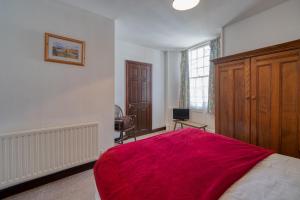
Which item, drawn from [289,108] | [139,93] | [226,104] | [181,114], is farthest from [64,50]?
[181,114]

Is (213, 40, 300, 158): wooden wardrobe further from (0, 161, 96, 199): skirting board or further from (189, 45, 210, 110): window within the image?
(0, 161, 96, 199): skirting board

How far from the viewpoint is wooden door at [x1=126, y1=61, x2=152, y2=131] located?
13.1ft

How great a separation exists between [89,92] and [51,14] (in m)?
1.14

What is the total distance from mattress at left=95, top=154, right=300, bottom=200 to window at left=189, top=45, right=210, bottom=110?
2.83 meters

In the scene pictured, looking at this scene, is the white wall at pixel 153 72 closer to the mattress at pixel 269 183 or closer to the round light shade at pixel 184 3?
the round light shade at pixel 184 3

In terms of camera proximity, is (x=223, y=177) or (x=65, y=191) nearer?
(x=223, y=177)

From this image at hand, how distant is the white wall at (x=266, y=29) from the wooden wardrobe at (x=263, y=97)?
0.59 metres

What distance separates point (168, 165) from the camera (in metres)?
1.14

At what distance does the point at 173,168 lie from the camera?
1.10 meters

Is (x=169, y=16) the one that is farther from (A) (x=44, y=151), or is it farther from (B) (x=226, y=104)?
(A) (x=44, y=151)

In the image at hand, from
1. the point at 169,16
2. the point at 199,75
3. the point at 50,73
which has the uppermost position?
the point at 169,16

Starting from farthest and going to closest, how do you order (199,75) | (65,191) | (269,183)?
(199,75) → (65,191) → (269,183)

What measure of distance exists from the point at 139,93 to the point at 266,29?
2.93 m

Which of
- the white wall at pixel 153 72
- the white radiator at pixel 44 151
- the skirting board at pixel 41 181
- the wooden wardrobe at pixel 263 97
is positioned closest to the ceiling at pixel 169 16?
the white wall at pixel 153 72
